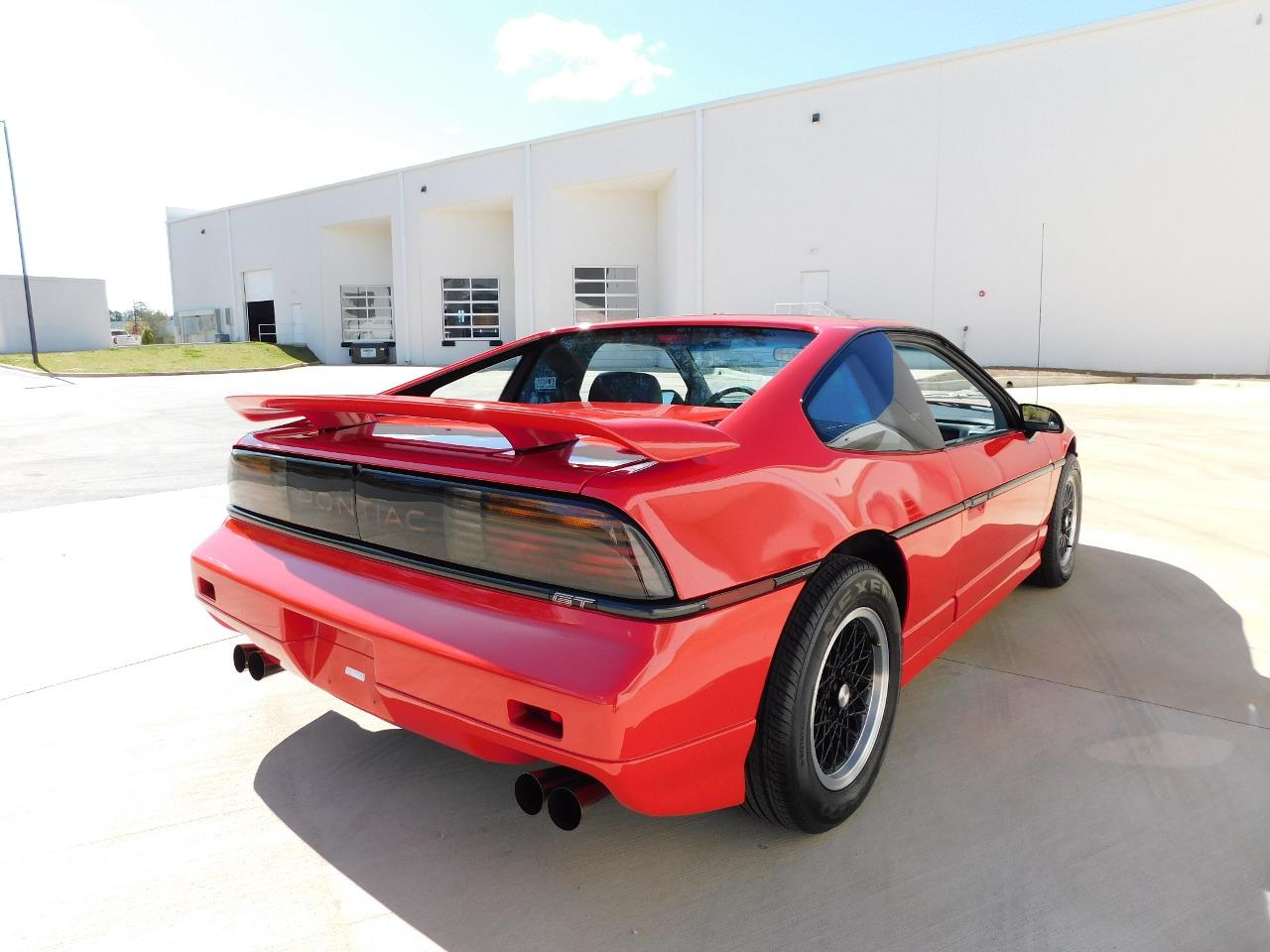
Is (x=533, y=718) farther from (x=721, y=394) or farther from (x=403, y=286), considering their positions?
(x=403, y=286)

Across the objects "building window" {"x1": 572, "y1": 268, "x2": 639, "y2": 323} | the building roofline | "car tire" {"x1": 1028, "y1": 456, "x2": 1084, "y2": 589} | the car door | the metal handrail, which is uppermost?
the building roofline

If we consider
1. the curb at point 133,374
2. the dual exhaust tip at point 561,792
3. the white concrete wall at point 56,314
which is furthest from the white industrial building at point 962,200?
the white concrete wall at point 56,314

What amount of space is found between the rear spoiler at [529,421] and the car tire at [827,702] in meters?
0.49

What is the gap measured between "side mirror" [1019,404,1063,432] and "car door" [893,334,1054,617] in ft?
0.15

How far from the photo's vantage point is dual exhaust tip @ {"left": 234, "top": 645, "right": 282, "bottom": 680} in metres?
2.44

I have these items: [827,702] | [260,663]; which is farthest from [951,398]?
[260,663]

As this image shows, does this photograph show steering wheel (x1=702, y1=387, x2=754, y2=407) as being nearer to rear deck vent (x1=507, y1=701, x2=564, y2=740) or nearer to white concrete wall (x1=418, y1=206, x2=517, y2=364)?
rear deck vent (x1=507, y1=701, x2=564, y2=740)

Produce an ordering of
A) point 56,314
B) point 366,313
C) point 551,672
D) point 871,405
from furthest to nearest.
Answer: point 56,314 < point 366,313 < point 871,405 < point 551,672

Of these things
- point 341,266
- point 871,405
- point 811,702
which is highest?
point 341,266

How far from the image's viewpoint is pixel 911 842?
2.10 meters

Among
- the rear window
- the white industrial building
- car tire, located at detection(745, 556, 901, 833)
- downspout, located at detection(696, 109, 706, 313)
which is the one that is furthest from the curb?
car tire, located at detection(745, 556, 901, 833)

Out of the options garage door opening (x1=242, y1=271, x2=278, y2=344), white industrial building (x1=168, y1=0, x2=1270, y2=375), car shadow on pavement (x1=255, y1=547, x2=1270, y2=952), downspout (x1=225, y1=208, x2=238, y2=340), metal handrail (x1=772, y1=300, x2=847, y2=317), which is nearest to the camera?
car shadow on pavement (x1=255, y1=547, x2=1270, y2=952)

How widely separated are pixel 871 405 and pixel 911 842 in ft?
3.85

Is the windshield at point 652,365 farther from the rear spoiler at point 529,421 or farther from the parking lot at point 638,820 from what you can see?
the parking lot at point 638,820
